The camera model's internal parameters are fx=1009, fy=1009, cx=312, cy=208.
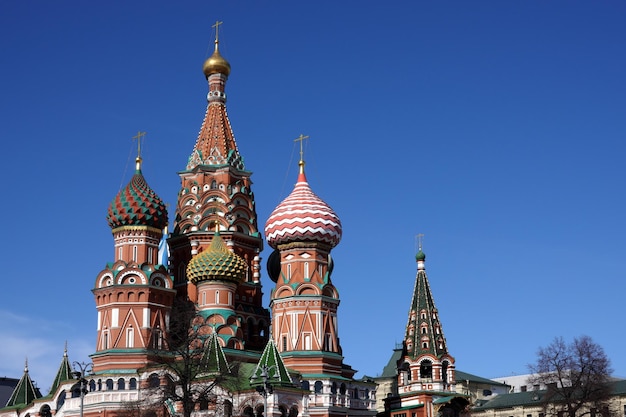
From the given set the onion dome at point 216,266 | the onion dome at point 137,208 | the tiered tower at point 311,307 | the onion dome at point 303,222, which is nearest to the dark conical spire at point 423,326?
the tiered tower at point 311,307

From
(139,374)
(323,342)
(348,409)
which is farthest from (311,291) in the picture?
(139,374)

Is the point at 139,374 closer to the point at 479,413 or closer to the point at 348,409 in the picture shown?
the point at 348,409

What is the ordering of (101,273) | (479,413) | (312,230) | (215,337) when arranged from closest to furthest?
1. (215,337)
2. (101,273)
3. (312,230)
4. (479,413)

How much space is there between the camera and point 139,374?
156 feet

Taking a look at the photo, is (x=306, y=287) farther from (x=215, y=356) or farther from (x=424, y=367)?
(x=424, y=367)

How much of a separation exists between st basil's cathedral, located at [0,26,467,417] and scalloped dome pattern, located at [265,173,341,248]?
0.07 meters

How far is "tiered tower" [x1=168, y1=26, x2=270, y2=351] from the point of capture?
55062 mm

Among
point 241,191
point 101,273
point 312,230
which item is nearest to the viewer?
point 101,273

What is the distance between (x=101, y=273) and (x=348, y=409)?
46.7 ft

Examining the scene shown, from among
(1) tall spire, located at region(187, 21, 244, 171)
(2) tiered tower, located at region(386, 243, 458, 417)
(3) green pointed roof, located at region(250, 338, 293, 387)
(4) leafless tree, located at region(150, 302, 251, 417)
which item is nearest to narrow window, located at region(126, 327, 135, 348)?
(4) leafless tree, located at region(150, 302, 251, 417)

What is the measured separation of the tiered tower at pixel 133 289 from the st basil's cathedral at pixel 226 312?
2.2 inches

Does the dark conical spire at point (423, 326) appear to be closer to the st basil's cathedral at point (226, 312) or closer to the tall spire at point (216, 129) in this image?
the st basil's cathedral at point (226, 312)

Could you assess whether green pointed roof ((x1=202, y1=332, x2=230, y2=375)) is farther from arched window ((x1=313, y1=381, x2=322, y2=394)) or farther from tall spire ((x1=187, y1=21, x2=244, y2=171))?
tall spire ((x1=187, y1=21, x2=244, y2=171))

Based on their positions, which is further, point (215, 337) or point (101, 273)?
point (101, 273)
